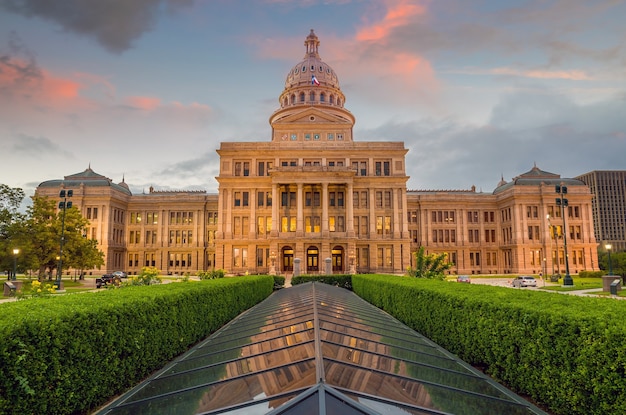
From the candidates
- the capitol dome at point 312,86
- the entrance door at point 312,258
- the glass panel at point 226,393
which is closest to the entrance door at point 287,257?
the entrance door at point 312,258

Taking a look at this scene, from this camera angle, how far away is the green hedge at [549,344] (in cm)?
536

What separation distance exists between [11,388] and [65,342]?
3.41 ft

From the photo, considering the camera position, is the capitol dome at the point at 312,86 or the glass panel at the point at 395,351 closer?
the glass panel at the point at 395,351

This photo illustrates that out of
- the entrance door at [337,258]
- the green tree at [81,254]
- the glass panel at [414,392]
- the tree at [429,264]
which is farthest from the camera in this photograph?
the entrance door at [337,258]

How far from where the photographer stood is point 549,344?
6.51m

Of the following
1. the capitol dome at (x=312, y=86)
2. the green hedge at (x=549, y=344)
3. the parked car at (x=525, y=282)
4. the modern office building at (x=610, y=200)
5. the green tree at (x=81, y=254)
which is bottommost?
the parked car at (x=525, y=282)

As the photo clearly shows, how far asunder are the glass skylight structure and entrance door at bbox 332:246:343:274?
186 feet

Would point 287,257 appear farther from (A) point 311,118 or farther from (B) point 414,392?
(B) point 414,392

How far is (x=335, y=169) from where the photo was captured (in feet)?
203

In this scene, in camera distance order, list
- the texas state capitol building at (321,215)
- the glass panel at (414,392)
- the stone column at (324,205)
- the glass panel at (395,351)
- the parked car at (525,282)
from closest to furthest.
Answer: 1. the glass panel at (414,392)
2. the glass panel at (395,351)
3. the parked car at (525,282)
4. the stone column at (324,205)
5. the texas state capitol building at (321,215)

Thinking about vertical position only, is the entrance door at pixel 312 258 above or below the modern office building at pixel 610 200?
below

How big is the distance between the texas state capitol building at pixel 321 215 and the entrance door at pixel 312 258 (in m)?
0.17

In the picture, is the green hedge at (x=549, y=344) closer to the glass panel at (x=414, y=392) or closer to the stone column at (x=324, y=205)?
the glass panel at (x=414, y=392)

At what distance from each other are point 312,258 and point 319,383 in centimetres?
5931
